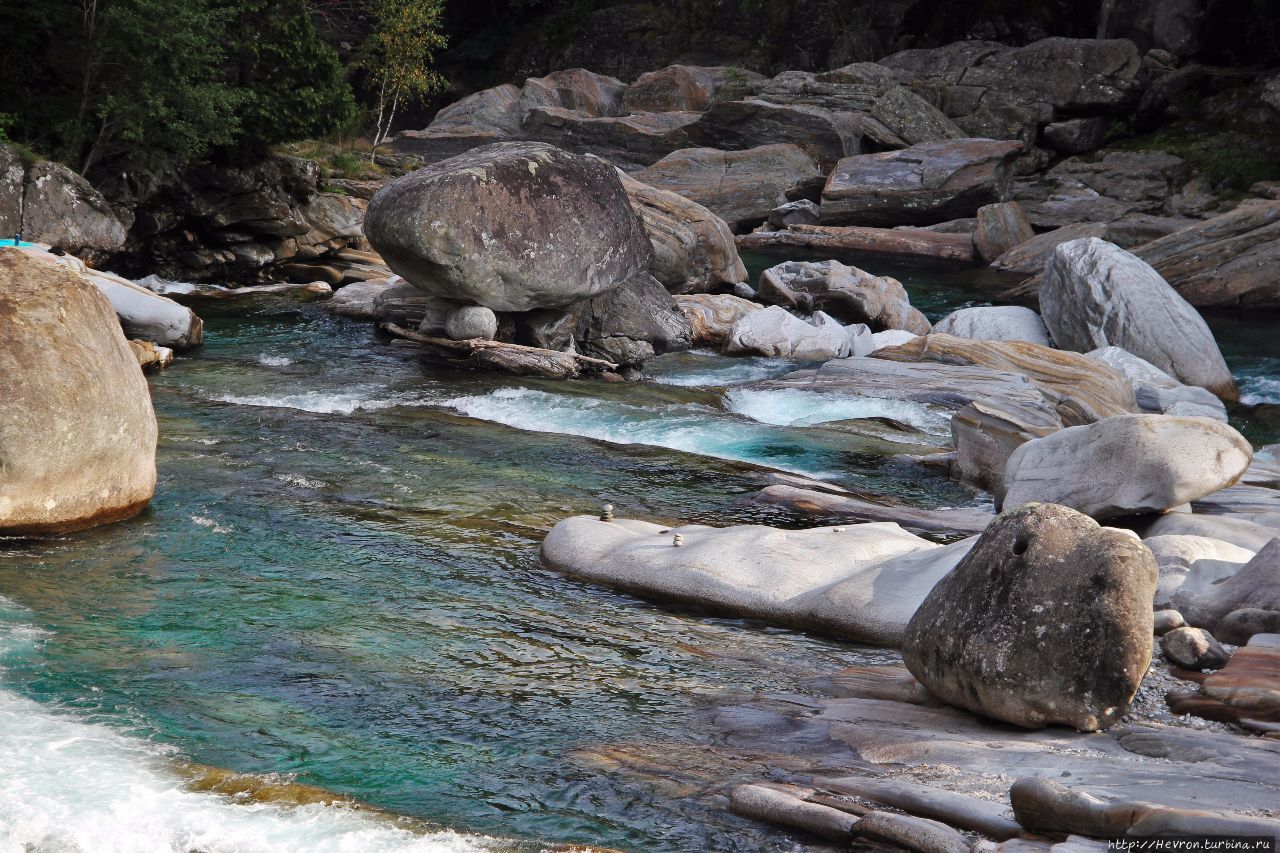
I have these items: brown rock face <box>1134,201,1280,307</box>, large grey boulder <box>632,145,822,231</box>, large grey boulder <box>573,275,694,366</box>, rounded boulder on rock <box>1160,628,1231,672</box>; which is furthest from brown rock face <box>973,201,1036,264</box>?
rounded boulder on rock <box>1160,628,1231,672</box>

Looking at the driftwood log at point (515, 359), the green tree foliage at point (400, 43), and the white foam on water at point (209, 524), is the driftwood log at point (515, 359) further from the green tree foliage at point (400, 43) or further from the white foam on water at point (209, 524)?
the green tree foliage at point (400, 43)

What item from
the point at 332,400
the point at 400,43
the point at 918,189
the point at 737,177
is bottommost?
the point at 332,400

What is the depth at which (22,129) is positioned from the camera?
2125 cm

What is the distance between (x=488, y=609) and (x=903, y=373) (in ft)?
30.6

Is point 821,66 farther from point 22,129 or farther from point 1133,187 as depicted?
point 22,129

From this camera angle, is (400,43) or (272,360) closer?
(272,360)

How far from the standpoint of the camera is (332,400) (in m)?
Answer: 14.6

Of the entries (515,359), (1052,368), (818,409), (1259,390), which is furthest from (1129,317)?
(515,359)

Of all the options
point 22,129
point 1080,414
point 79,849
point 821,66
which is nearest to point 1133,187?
point 821,66

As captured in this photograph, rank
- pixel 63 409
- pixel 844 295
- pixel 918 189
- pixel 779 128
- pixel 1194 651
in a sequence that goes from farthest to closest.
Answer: pixel 779 128 < pixel 918 189 < pixel 844 295 < pixel 63 409 < pixel 1194 651

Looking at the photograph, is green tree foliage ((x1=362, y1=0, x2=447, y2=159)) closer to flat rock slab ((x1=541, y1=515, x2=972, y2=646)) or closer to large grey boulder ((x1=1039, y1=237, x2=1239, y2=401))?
large grey boulder ((x1=1039, y1=237, x2=1239, y2=401))

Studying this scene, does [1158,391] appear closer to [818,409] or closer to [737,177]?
[818,409]

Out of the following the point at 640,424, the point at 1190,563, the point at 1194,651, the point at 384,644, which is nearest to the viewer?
the point at 1194,651

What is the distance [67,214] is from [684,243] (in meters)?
10.4
